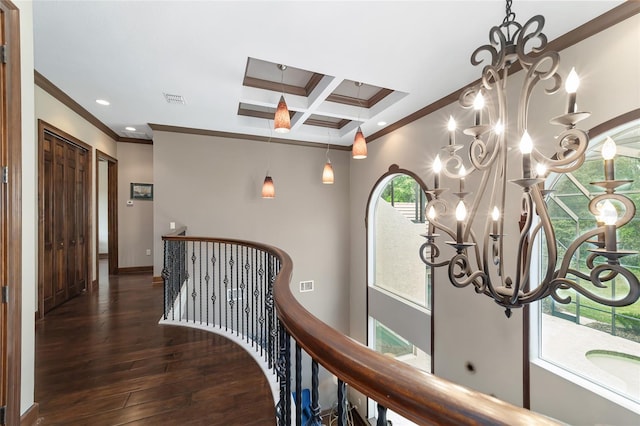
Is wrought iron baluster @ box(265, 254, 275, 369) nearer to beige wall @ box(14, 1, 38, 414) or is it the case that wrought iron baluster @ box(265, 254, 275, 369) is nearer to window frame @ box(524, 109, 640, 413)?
beige wall @ box(14, 1, 38, 414)

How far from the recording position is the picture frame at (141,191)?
5535 millimetres

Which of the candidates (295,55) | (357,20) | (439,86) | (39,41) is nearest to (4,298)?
(39,41)

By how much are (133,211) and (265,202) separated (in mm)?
2777

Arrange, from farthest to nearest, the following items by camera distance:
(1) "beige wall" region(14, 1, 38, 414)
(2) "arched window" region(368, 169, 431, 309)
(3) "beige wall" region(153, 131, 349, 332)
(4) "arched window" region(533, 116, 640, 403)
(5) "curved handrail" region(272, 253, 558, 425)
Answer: (3) "beige wall" region(153, 131, 349, 332) → (2) "arched window" region(368, 169, 431, 309) → (4) "arched window" region(533, 116, 640, 403) → (1) "beige wall" region(14, 1, 38, 414) → (5) "curved handrail" region(272, 253, 558, 425)

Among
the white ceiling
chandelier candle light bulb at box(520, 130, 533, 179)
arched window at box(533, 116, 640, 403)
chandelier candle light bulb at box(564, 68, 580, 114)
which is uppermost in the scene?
the white ceiling

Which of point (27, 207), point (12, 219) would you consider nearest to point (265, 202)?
point (27, 207)

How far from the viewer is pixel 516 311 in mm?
2629

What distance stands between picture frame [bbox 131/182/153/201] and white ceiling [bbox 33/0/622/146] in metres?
2.32

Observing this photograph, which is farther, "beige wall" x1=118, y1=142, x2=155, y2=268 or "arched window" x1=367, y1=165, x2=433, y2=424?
"beige wall" x1=118, y1=142, x2=155, y2=268

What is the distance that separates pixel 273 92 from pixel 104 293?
3.92 meters

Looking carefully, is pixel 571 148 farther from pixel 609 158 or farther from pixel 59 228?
pixel 59 228

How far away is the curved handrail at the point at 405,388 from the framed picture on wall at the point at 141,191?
600cm

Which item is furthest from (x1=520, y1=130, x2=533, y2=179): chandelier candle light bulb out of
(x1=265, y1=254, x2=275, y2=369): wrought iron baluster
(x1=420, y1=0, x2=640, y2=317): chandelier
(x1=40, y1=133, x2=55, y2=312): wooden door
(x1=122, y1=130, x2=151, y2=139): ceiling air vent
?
(x1=122, y1=130, x2=151, y2=139): ceiling air vent

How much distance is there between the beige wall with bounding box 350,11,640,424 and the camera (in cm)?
199
